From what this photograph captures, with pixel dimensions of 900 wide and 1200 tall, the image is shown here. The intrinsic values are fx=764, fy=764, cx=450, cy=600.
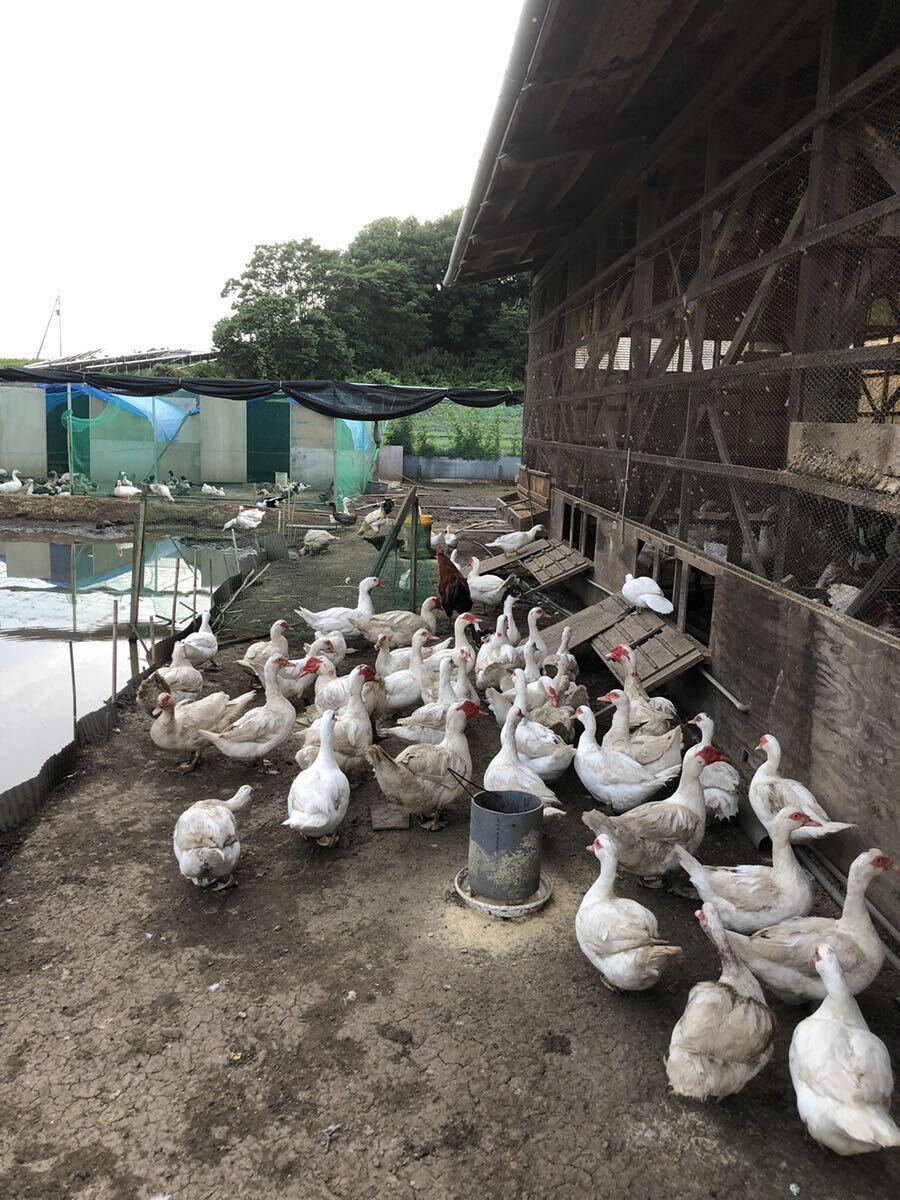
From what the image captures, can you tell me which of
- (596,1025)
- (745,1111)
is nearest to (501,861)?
(596,1025)

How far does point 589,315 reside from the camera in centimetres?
1020

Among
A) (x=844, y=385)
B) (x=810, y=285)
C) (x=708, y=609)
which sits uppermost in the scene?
(x=810, y=285)

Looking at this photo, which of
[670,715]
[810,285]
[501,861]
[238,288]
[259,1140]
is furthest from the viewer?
[238,288]

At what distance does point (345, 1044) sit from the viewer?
3074mm

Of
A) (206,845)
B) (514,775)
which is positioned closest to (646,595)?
(514,775)

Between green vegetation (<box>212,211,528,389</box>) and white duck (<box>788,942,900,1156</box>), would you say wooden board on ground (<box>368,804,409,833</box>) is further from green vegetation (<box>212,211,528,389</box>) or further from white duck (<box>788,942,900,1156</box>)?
green vegetation (<box>212,211,528,389</box>)

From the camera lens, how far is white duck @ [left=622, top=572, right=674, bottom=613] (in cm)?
651

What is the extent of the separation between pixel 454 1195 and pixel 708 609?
605cm

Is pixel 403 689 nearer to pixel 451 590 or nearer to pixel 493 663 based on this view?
pixel 493 663

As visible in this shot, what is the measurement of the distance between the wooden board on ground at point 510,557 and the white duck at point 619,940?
7.54 m

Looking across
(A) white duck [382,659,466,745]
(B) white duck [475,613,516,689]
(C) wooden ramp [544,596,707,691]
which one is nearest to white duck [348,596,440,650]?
(B) white duck [475,613,516,689]

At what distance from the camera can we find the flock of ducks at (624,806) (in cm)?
270

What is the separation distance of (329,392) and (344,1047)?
14315mm

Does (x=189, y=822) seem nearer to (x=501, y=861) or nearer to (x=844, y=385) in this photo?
(x=501, y=861)
